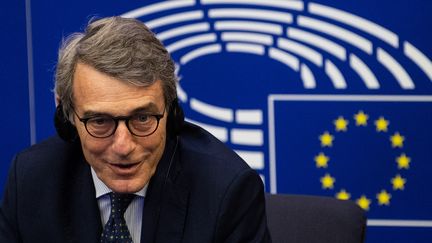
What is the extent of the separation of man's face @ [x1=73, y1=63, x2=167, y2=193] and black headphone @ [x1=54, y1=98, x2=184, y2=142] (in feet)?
0.12

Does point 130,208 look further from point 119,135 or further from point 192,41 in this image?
point 192,41

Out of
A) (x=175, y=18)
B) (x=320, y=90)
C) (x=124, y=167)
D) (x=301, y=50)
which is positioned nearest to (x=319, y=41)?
(x=301, y=50)

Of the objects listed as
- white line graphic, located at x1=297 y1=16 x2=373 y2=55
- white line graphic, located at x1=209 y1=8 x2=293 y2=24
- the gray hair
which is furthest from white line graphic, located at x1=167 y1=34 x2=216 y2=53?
the gray hair

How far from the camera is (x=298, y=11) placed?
117 inches

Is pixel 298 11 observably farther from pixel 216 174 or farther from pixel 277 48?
pixel 216 174

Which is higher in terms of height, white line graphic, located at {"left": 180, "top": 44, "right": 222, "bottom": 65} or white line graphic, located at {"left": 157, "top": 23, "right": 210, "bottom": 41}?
white line graphic, located at {"left": 157, "top": 23, "right": 210, "bottom": 41}

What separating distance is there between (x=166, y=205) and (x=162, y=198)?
0.06ft

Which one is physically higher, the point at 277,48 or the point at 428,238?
the point at 277,48

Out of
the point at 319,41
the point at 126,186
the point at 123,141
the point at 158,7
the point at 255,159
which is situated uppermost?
the point at 158,7

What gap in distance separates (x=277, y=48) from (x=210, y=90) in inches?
10.9

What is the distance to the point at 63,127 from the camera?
1843mm

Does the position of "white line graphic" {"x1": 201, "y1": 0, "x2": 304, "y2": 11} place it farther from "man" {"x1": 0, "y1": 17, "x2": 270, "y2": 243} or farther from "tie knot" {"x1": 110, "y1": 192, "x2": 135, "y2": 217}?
"tie knot" {"x1": 110, "y1": 192, "x2": 135, "y2": 217}

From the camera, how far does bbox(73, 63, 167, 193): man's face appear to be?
5.55ft

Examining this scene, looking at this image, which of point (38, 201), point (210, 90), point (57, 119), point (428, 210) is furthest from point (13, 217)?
point (428, 210)
